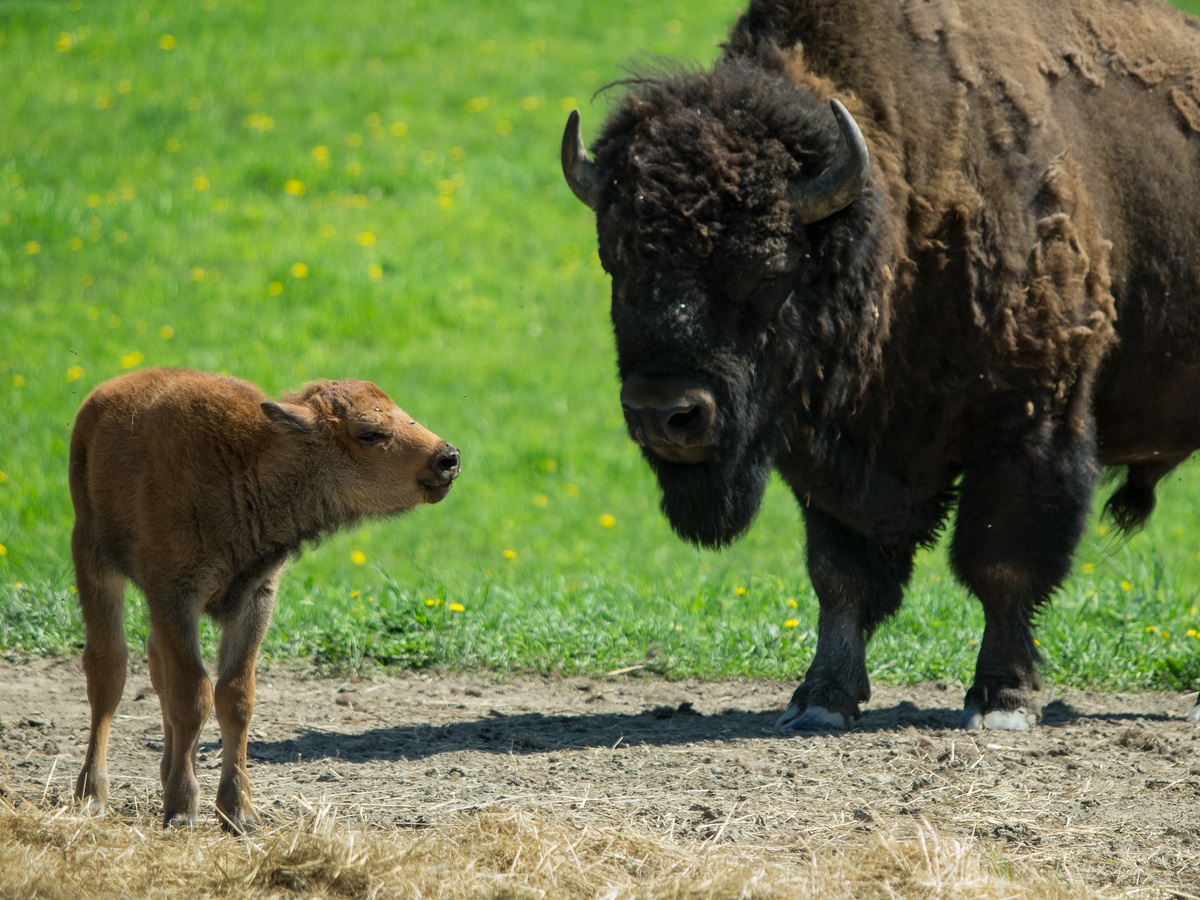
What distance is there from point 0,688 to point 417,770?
206 cm

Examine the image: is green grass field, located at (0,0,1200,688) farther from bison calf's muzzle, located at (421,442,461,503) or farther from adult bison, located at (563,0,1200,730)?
bison calf's muzzle, located at (421,442,461,503)

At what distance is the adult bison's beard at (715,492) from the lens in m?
5.39

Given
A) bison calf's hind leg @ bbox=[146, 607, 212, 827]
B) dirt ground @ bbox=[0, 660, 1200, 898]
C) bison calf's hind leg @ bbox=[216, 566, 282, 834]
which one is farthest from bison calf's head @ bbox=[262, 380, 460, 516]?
dirt ground @ bbox=[0, 660, 1200, 898]

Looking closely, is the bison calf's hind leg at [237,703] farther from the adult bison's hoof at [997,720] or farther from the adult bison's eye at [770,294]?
the adult bison's hoof at [997,720]

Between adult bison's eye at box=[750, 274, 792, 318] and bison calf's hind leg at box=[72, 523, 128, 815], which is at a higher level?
adult bison's eye at box=[750, 274, 792, 318]

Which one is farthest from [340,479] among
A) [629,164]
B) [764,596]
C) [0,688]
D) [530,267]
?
[530,267]

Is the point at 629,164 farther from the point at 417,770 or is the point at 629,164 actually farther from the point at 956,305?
the point at 417,770

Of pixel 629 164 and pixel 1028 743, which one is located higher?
pixel 629 164

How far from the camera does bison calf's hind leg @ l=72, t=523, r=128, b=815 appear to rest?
14.6 feet

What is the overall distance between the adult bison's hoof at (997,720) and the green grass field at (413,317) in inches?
38.6

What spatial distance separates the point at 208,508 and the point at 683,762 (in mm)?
1902

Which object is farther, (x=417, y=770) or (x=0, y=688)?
(x=0, y=688)

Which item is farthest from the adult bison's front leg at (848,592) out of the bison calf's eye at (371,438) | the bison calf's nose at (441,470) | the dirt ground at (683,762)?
the bison calf's eye at (371,438)

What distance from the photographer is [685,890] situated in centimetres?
371
